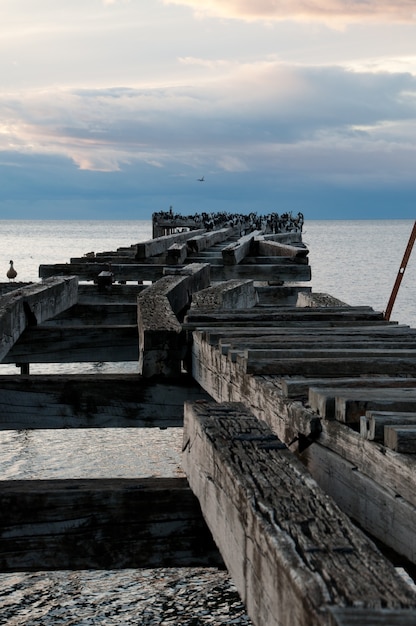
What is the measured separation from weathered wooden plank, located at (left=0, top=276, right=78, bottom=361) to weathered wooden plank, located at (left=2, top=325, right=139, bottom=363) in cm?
14

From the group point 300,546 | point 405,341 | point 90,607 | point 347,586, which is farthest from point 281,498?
point 90,607

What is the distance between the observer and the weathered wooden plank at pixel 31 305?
6230mm

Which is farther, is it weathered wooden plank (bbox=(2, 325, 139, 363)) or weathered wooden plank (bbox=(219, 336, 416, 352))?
weathered wooden plank (bbox=(2, 325, 139, 363))

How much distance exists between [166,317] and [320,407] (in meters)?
2.87

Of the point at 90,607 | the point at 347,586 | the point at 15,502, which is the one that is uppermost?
the point at 347,586

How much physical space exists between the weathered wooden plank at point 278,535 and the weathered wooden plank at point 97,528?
0.52 feet

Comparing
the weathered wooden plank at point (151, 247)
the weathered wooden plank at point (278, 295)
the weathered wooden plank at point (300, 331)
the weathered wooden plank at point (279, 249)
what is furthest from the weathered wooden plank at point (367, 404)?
the weathered wooden plank at point (151, 247)

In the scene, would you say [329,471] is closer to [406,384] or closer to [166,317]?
[406,384]

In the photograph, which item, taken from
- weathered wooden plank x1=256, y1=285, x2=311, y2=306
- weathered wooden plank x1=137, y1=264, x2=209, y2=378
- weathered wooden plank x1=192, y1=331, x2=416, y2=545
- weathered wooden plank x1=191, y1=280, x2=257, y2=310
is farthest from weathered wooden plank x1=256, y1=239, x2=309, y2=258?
weathered wooden plank x1=192, y1=331, x2=416, y2=545

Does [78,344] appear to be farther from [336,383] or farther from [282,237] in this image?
[282,237]

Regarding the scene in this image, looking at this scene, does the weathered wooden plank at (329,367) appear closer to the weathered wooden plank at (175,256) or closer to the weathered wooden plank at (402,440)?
the weathered wooden plank at (402,440)

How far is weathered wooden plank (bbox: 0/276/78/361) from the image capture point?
623cm

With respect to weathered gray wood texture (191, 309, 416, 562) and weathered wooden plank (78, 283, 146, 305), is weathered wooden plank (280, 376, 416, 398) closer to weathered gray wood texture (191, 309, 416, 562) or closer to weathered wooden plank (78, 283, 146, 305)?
weathered gray wood texture (191, 309, 416, 562)

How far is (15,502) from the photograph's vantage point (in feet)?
10.0
